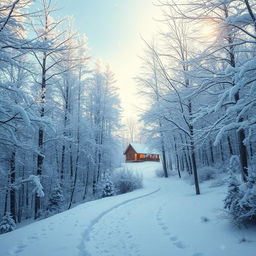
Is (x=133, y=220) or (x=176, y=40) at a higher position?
(x=176, y=40)

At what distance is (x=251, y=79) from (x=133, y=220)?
5227 millimetres

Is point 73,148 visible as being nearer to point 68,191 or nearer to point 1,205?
point 68,191

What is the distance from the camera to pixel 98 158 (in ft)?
70.0

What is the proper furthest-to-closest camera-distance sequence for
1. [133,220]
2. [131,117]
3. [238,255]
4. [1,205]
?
[131,117]
[1,205]
[133,220]
[238,255]

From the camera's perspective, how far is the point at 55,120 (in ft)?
50.2

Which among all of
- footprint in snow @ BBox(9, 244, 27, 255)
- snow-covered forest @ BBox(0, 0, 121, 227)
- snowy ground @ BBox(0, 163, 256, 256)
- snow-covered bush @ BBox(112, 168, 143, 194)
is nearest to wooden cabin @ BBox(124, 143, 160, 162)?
snow-covered forest @ BBox(0, 0, 121, 227)

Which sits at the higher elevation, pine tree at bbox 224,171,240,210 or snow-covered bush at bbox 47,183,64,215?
pine tree at bbox 224,171,240,210

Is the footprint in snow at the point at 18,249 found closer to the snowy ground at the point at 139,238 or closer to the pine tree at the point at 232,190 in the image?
A: the snowy ground at the point at 139,238

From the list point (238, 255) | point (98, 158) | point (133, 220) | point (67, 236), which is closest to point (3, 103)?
point (67, 236)

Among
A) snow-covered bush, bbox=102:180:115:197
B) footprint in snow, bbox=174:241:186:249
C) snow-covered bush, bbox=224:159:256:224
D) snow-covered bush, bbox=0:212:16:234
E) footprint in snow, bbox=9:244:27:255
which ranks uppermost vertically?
snow-covered bush, bbox=224:159:256:224

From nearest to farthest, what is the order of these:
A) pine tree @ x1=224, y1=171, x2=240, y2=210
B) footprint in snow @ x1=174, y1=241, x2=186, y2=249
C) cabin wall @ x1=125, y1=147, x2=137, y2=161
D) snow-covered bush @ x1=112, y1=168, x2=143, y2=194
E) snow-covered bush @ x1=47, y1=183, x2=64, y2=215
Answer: footprint in snow @ x1=174, y1=241, x2=186, y2=249 → pine tree @ x1=224, y1=171, x2=240, y2=210 → snow-covered bush @ x1=47, y1=183, x2=64, y2=215 → snow-covered bush @ x1=112, y1=168, x2=143, y2=194 → cabin wall @ x1=125, y1=147, x2=137, y2=161

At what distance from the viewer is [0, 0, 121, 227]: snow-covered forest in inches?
328

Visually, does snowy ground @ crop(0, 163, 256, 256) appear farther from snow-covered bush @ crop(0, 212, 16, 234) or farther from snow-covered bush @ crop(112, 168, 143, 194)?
snow-covered bush @ crop(112, 168, 143, 194)

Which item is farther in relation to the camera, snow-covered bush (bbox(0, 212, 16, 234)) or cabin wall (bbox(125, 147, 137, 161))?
cabin wall (bbox(125, 147, 137, 161))
